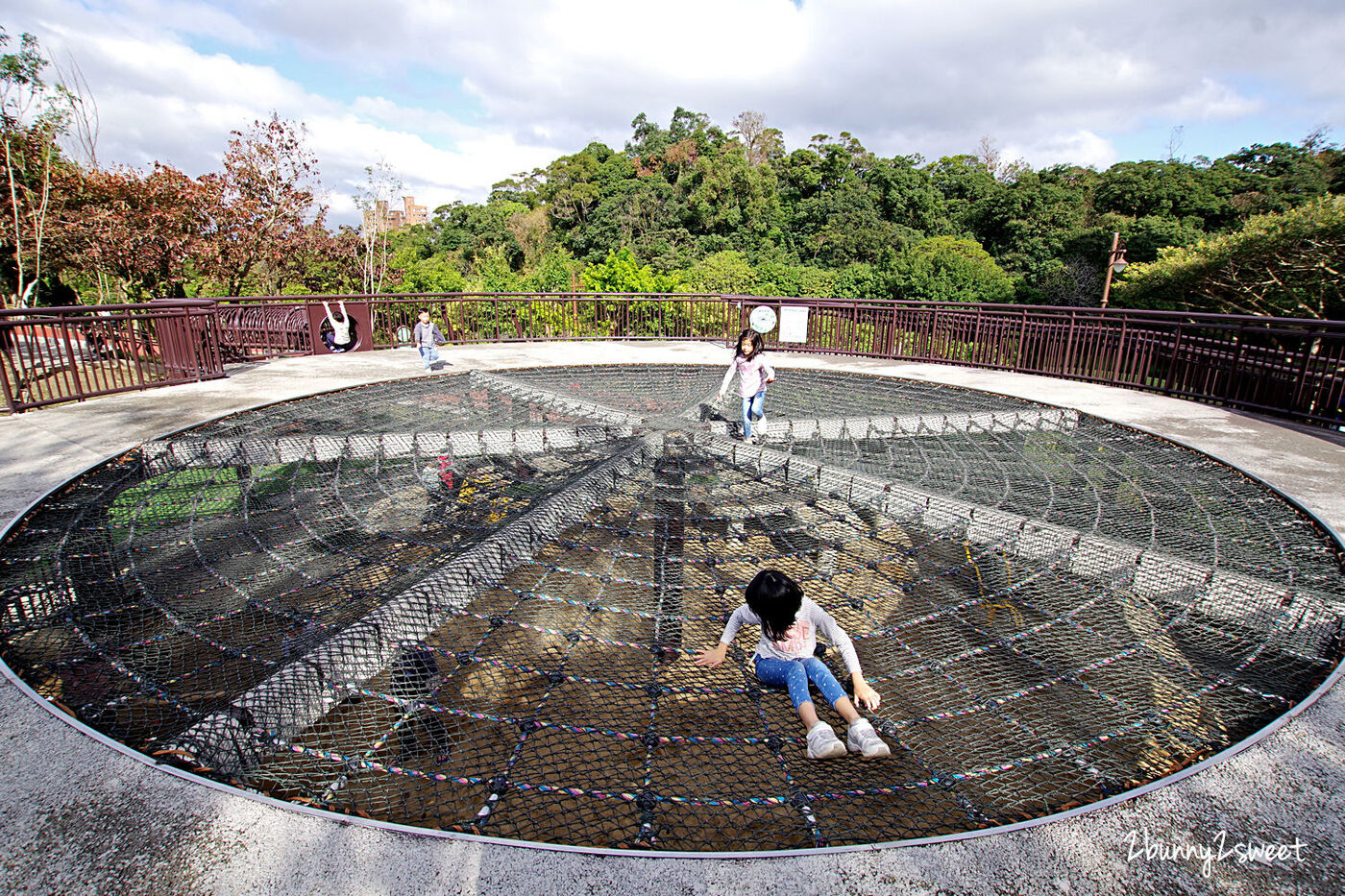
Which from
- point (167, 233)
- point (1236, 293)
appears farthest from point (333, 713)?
point (1236, 293)

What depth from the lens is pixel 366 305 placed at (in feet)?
41.7

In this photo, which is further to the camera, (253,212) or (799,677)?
(253,212)

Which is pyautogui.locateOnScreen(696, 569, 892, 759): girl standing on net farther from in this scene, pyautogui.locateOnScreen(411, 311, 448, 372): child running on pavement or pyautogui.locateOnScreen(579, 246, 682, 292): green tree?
pyautogui.locateOnScreen(579, 246, 682, 292): green tree

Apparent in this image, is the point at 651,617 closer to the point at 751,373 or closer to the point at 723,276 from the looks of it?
the point at 751,373

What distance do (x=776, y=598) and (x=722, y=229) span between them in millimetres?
43365

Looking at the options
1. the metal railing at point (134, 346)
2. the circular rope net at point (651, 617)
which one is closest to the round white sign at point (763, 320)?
the circular rope net at point (651, 617)

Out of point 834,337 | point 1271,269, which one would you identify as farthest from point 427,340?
point 1271,269

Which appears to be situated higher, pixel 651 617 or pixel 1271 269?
pixel 1271 269

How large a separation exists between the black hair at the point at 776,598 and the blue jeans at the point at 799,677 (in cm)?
17

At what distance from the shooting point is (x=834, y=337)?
42.8 feet

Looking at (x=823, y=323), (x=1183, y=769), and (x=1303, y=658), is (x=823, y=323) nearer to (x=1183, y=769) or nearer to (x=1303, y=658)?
(x=1303, y=658)

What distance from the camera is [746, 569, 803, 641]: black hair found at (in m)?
2.90

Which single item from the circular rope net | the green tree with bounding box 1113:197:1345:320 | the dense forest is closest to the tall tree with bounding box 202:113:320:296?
the dense forest

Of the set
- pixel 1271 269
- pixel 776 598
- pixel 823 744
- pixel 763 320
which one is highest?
pixel 1271 269
